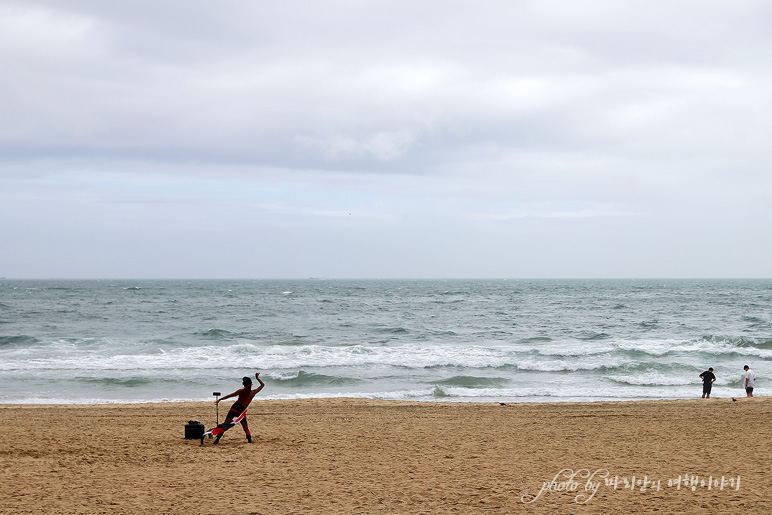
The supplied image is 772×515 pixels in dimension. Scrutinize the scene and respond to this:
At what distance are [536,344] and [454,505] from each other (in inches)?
1067

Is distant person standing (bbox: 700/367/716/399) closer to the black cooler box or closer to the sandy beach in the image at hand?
the sandy beach

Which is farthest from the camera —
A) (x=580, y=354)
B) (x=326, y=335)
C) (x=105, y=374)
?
(x=326, y=335)

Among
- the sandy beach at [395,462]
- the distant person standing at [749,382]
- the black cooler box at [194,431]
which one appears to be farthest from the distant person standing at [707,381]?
the black cooler box at [194,431]

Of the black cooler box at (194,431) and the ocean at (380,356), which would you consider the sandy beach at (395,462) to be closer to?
the black cooler box at (194,431)

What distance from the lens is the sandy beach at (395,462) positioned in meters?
8.12

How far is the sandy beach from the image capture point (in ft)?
26.6

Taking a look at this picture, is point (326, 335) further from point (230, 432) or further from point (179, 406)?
point (230, 432)

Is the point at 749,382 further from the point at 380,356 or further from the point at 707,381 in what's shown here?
the point at 380,356

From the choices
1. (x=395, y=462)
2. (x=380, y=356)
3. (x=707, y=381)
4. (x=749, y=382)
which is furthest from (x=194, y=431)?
(x=380, y=356)

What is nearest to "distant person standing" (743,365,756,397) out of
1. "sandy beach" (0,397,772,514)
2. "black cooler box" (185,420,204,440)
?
"sandy beach" (0,397,772,514)

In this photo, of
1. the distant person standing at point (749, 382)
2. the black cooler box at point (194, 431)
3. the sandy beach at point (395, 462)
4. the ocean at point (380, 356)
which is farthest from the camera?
the ocean at point (380, 356)

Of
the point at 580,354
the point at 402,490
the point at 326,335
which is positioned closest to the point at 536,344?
the point at 580,354

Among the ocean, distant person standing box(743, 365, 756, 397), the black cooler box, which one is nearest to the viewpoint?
the black cooler box

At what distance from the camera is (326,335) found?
128ft
